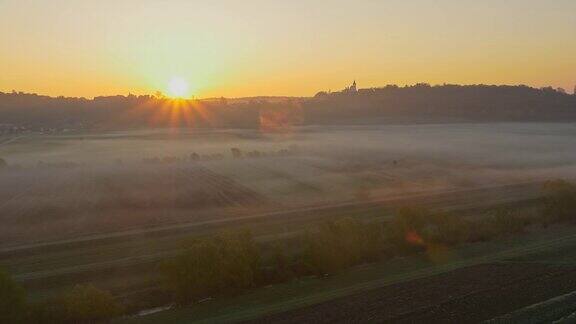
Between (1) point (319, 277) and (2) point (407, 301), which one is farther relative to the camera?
(1) point (319, 277)

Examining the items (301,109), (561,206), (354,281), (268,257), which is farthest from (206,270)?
(301,109)

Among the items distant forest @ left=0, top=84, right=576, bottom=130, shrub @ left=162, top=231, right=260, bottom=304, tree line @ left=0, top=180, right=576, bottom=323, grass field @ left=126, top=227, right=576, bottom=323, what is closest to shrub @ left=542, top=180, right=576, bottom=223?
tree line @ left=0, top=180, right=576, bottom=323

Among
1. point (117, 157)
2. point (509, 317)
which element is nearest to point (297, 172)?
point (117, 157)

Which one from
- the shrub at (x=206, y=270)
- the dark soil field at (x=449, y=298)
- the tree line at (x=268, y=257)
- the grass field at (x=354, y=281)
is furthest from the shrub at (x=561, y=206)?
the shrub at (x=206, y=270)

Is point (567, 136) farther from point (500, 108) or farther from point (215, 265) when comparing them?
point (215, 265)

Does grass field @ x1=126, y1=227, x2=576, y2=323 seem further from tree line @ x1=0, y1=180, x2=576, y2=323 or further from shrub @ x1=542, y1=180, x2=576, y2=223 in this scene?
shrub @ x1=542, y1=180, x2=576, y2=223

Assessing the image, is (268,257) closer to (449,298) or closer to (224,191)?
(449,298)
